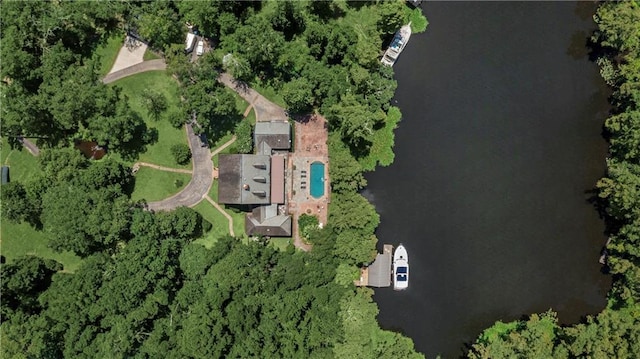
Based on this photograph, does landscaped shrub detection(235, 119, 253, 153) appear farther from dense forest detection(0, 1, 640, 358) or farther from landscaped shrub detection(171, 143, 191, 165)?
landscaped shrub detection(171, 143, 191, 165)

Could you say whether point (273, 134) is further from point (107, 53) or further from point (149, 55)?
point (107, 53)

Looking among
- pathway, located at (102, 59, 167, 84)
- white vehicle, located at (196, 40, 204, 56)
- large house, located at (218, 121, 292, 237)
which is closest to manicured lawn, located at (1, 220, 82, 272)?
pathway, located at (102, 59, 167, 84)

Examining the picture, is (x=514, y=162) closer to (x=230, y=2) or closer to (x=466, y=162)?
(x=466, y=162)

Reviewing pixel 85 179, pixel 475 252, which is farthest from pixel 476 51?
pixel 85 179

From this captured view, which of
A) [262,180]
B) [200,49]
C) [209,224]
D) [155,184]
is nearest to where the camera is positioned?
[262,180]

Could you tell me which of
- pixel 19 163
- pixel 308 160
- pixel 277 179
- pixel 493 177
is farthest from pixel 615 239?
pixel 19 163

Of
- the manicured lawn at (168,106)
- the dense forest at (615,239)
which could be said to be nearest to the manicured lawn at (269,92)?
the manicured lawn at (168,106)

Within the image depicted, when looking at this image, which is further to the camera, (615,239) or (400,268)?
(400,268)
